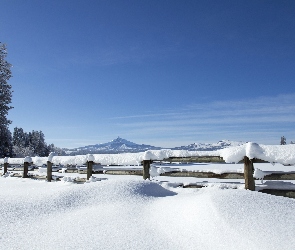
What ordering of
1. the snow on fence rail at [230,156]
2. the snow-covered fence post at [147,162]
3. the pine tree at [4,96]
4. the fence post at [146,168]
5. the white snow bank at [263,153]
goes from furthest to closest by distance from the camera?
the pine tree at [4,96] → the fence post at [146,168] → the snow-covered fence post at [147,162] → the snow on fence rail at [230,156] → the white snow bank at [263,153]

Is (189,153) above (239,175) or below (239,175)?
above

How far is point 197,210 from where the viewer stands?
407 centimetres

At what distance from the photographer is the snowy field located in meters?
3.27

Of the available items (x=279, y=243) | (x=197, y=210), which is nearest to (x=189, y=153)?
(x=197, y=210)

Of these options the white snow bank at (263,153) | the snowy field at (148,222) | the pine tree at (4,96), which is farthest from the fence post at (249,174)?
the pine tree at (4,96)

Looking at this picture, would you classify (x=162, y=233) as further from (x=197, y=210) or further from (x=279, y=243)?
(x=279, y=243)

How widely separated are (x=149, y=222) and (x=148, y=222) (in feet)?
0.05

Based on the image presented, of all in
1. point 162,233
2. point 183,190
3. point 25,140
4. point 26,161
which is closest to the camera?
point 162,233

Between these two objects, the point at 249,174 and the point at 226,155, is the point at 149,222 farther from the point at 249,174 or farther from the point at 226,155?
the point at 249,174

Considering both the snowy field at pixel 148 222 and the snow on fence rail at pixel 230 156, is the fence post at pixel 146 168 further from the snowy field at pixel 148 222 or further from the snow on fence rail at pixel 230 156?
the snowy field at pixel 148 222

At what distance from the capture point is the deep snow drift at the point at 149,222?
10.7ft

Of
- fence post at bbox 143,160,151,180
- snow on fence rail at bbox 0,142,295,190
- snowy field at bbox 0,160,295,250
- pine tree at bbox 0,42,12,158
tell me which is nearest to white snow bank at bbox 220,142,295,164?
snow on fence rail at bbox 0,142,295,190

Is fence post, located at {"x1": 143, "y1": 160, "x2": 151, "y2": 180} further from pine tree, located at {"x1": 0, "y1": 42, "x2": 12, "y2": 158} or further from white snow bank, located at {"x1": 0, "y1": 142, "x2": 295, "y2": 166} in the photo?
pine tree, located at {"x1": 0, "y1": 42, "x2": 12, "y2": 158}

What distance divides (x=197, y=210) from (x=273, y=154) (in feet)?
6.79
